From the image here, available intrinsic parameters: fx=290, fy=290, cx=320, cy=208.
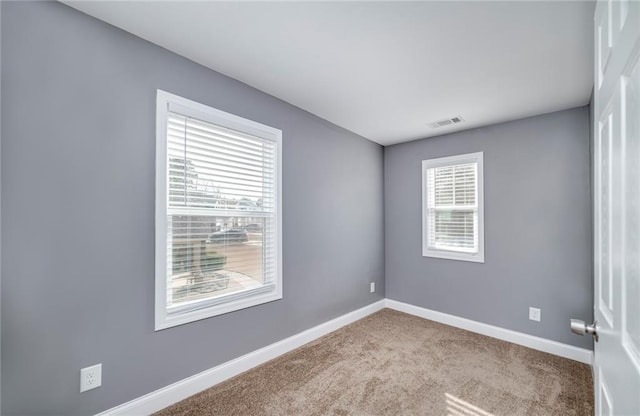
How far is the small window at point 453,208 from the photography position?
11.2ft

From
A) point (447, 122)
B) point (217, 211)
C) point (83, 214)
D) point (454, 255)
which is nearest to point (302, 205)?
point (217, 211)

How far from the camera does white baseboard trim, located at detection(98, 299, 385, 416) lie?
1.84 m

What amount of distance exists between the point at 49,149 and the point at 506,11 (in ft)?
8.47

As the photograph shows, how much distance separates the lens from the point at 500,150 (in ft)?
10.6

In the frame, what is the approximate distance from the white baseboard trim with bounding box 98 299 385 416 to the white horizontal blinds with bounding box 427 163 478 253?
1.77 m

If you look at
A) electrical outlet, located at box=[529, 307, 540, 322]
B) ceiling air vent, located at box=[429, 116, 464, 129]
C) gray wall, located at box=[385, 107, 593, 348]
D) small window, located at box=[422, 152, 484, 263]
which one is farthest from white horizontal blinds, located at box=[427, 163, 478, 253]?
electrical outlet, located at box=[529, 307, 540, 322]

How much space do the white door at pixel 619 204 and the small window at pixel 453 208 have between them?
2.61 m

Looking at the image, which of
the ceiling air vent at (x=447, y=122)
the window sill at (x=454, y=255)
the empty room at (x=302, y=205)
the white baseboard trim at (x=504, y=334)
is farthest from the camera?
the window sill at (x=454, y=255)

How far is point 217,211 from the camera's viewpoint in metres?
2.29

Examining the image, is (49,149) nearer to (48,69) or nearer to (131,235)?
(48,69)

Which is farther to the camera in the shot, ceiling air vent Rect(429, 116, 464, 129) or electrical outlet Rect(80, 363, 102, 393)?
ceiling air vent Rect(429, 116, 464, 129)

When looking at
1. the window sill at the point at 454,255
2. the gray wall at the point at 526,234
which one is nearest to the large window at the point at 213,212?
the window sill at the point at 454,255

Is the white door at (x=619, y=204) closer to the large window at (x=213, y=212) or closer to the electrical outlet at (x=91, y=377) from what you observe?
the large window at (x=213, y=212)

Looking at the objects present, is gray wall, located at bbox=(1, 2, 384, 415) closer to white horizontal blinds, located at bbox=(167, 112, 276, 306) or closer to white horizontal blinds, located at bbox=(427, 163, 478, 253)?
white horizontal blinds, located at bbox=(167, 112, 276, 306)
